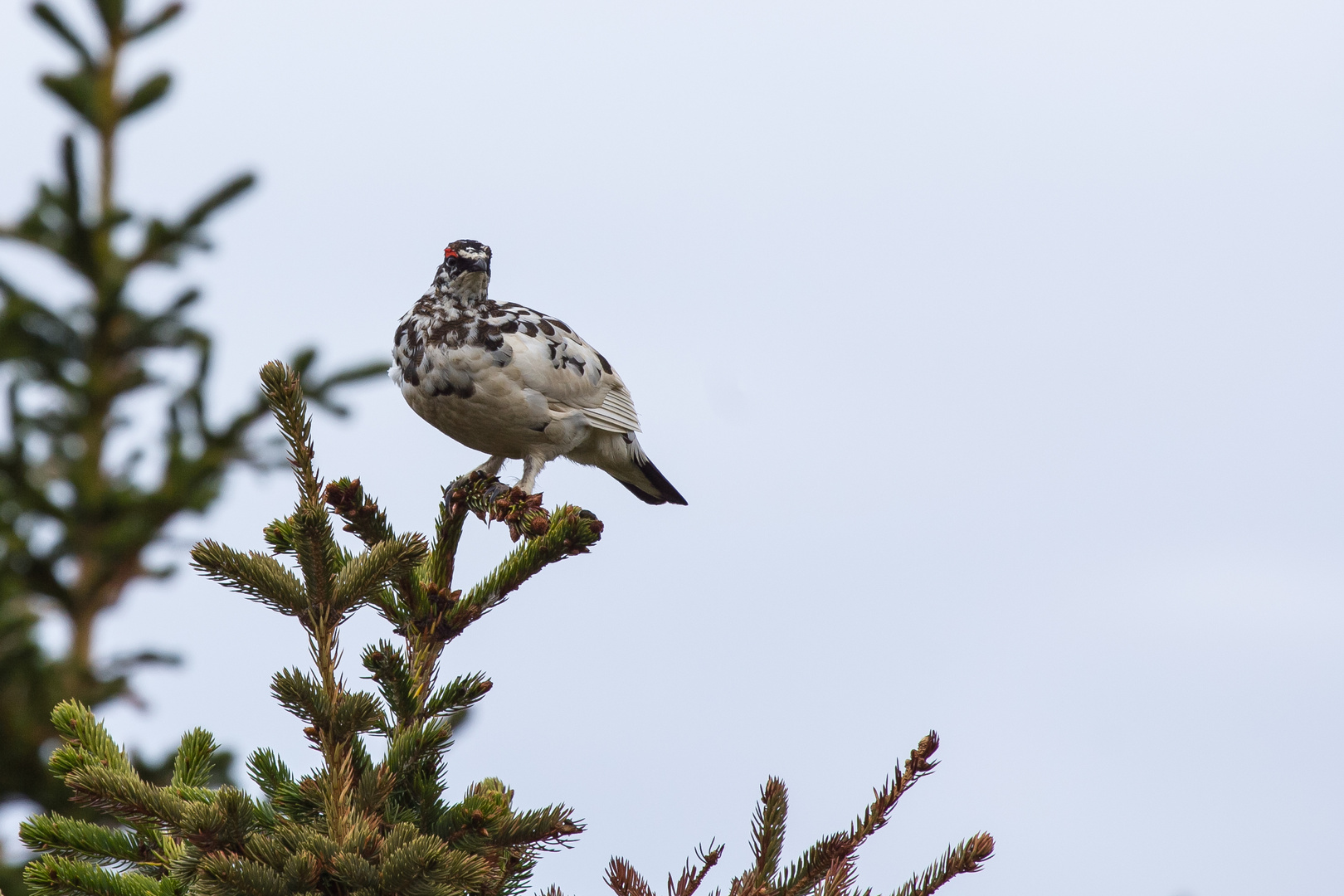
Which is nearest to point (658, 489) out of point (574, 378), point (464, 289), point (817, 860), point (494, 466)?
point (494, 466)

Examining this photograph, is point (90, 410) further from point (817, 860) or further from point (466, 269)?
point (817, 860)

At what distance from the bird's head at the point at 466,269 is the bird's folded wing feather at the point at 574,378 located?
342 millimetres

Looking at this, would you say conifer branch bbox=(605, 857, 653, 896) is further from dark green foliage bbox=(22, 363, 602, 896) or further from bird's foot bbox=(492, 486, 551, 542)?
bird's foot bbox=(492, 486, 551, 542)

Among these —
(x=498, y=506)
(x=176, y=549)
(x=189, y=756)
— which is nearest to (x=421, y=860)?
(x=189, y=756)

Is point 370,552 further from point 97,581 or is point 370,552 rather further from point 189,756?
point 97,581

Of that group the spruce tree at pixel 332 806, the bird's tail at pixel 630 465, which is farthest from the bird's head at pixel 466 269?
the spruce tree at pixel 332 806

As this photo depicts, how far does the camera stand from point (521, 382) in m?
5.27

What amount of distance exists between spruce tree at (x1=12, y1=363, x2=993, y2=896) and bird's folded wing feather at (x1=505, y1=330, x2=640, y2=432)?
2466 mm

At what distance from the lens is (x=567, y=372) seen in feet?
18.1

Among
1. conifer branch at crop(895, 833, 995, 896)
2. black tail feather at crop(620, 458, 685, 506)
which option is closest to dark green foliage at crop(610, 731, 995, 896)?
conifer branch at crop(895, 833, 995, 896)

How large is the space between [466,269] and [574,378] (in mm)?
642

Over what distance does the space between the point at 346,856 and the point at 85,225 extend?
7.01m

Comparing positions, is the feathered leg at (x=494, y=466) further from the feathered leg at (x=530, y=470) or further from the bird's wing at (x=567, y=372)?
the bird's wing at (x=567, y=372)

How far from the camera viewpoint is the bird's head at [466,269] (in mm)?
5527
